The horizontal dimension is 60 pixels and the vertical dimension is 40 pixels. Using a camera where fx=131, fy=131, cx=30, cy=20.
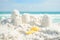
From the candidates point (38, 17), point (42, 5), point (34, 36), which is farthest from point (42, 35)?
point (42, 5)

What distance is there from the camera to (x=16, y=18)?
1216 millimetres

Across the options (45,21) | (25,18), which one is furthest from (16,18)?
(45,21)

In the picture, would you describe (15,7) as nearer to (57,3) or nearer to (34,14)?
(34,14)

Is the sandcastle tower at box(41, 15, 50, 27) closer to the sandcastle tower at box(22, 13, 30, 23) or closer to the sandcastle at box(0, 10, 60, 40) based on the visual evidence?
the sandcastle at box(0, 10, 60, 40)

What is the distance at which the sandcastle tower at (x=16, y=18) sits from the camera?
1.21 m

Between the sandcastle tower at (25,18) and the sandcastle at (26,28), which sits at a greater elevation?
the sandcastle tower at (25,18)

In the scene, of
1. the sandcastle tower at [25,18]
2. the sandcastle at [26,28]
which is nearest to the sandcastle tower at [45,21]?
the sandcastle at [26,28]

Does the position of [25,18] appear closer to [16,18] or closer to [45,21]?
[16,18]

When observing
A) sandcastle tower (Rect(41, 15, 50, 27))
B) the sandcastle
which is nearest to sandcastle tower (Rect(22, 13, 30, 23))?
the sandcastle

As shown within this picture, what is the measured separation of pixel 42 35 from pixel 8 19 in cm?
38

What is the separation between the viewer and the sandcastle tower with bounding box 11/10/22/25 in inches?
47.8

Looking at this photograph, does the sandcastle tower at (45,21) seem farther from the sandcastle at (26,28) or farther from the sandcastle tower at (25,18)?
the sandcastle tower at (25,18)

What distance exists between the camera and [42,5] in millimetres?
1271

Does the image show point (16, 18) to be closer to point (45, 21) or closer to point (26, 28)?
point (26, 28)
